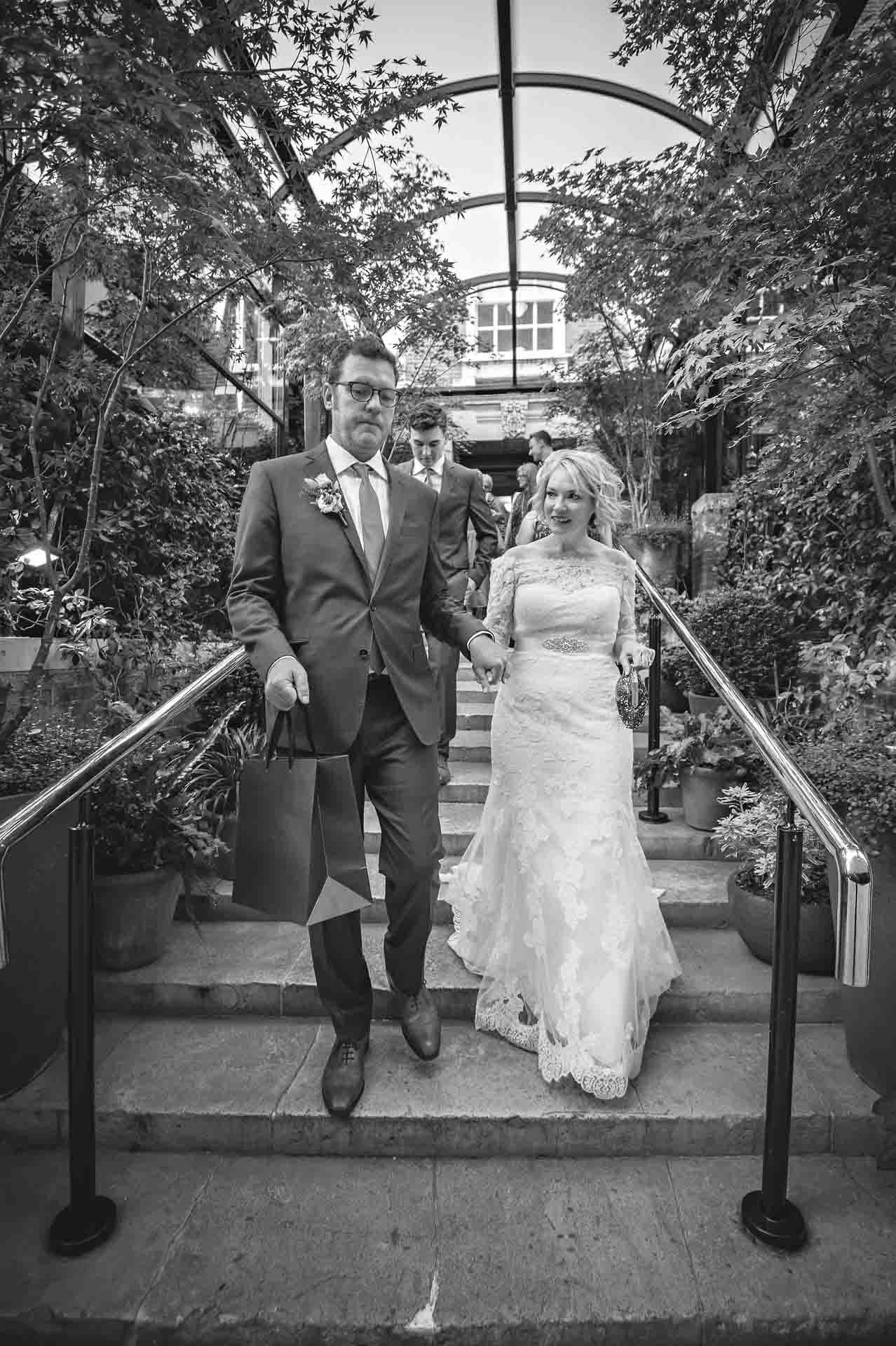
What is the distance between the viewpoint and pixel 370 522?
2.21 meters

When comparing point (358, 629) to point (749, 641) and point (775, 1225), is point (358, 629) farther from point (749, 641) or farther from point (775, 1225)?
point (749, 641)

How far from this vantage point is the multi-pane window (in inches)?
537

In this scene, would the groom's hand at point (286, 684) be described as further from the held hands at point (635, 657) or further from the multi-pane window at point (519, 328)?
the multi-pane window at point (519, 328)

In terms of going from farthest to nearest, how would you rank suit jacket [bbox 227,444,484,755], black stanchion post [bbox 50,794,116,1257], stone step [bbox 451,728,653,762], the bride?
stone step [bbox 451,728,653,762], the bride, suit jacket [bbox 227,444,484,755], black stanchion post [bbox 50,794,116,1257]

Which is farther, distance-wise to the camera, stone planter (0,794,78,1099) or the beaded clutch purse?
the beaded clutch purse

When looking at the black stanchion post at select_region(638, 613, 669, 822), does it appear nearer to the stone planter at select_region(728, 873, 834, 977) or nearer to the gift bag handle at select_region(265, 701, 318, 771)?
the stone planter at select_region(728, 873, 834, 977)

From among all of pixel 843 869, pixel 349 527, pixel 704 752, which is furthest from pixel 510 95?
pixel 843 869

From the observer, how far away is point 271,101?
2406 millimetres

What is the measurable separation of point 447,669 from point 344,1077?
7.36 feet

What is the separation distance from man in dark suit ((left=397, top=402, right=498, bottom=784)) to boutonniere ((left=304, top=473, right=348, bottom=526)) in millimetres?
1945

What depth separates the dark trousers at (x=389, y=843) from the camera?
7.08ft

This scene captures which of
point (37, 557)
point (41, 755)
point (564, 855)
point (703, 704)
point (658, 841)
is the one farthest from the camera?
point (703, 704)

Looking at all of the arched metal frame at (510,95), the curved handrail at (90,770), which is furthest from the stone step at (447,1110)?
the arched metal frame at (510,95)

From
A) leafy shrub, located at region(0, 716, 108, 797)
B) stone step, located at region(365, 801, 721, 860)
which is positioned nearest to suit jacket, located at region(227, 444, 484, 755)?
leafy shrub, located at region(0, 716, 108, 797)
